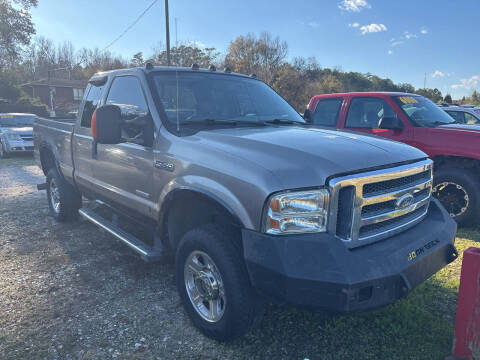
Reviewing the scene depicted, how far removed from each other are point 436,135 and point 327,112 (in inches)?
76.0

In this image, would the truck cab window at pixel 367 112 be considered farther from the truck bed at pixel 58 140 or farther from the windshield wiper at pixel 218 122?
the truck bed at pixel 58 140

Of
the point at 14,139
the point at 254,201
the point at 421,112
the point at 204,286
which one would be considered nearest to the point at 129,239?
the point at 204,286

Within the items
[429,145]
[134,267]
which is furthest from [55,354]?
[429,145]

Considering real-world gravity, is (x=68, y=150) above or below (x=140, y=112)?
below

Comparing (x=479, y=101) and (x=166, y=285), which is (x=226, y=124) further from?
(x=479, y=101)

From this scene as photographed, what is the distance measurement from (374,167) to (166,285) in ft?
7.62

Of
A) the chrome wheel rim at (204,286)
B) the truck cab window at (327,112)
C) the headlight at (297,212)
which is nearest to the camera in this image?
the headlight at (297,212)

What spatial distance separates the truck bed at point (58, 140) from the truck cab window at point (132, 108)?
4.01 ft

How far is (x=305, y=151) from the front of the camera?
233cm

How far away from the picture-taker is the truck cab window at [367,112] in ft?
19.2

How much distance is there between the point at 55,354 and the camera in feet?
8.49

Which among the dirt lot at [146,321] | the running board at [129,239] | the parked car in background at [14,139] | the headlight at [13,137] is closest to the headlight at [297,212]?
the dirt lot at [146,321]

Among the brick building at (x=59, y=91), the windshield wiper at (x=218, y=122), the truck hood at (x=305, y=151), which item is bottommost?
the truck hood at (x=305, y=151)

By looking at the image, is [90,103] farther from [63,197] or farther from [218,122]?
[218,122]
